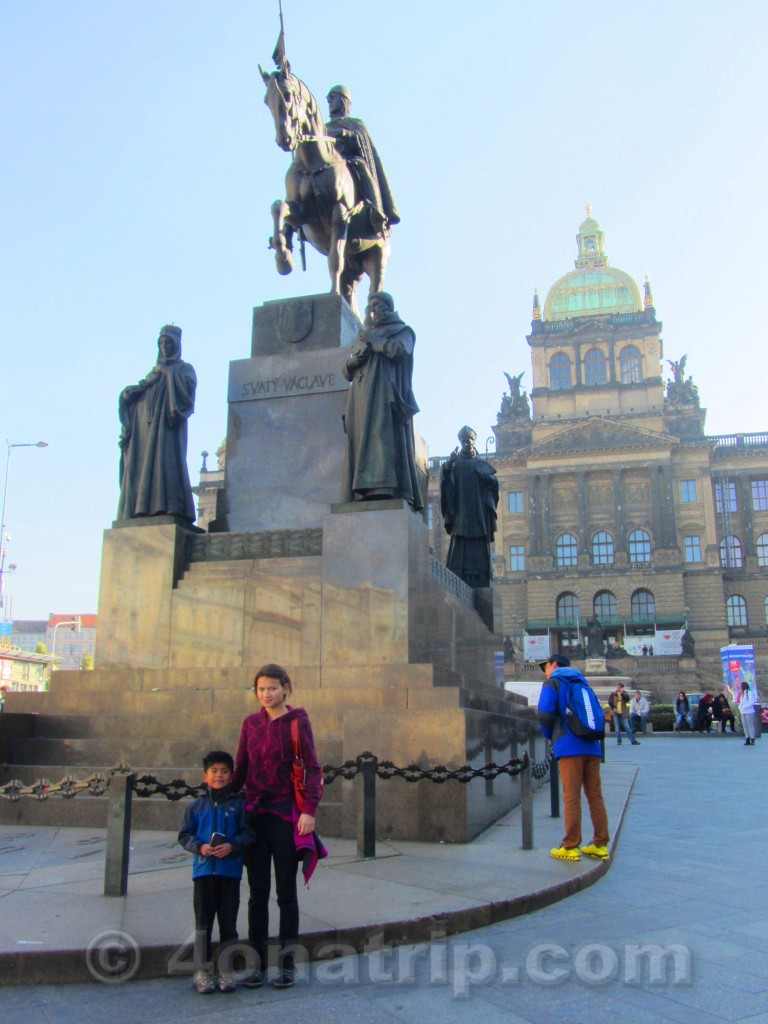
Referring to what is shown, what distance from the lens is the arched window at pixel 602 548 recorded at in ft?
256

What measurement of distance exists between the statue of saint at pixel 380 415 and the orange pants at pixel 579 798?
3.15 metres

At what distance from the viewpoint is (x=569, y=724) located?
7105 millimetres

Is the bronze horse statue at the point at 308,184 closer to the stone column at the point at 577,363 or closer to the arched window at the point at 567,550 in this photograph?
the arched window at the point at 567,550

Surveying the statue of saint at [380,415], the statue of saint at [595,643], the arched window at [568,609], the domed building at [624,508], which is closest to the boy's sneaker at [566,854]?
the statue of saint at [380,415]

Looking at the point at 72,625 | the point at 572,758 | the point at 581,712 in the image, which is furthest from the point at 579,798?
the point at 72,625

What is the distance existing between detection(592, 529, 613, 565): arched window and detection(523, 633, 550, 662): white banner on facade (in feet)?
30.2

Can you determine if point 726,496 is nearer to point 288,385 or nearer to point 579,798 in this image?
point 288,385

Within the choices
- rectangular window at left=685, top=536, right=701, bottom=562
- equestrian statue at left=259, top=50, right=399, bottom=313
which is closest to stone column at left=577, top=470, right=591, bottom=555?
rectangular window at left=685, top=536, right=701, bottom=562

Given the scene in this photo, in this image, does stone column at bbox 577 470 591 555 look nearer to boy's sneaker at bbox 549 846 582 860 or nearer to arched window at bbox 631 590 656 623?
arched window at bbox 631 590 656 623

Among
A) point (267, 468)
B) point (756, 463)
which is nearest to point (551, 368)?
point (756, 463)

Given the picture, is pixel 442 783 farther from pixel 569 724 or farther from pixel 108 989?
pixel 108 989

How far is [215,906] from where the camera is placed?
13.9 feet

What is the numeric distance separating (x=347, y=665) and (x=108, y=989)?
435 cm

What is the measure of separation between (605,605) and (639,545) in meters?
5.95
